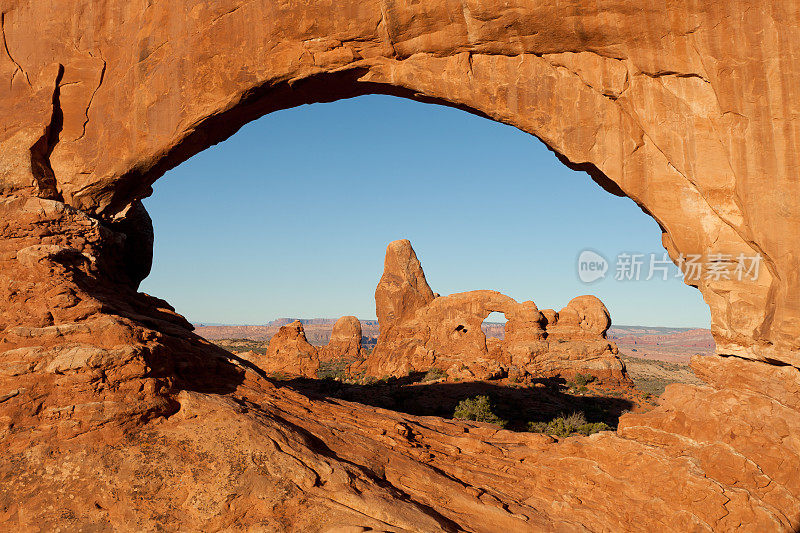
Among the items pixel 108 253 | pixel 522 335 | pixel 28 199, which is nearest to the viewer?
pixel 28 199

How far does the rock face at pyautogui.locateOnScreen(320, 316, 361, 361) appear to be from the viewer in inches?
2452

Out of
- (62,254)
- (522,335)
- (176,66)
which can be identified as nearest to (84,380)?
(62,254)

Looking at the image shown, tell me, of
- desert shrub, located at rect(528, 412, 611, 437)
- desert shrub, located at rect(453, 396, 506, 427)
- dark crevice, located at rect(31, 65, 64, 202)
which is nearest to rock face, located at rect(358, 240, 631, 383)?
desert shrub, located at rect(528, 412, 611, 437)

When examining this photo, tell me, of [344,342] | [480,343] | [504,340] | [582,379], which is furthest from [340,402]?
[344,342]

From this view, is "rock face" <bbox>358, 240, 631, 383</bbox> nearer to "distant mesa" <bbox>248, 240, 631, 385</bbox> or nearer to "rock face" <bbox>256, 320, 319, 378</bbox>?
"distant mesa" <bbox>248, 240, 631, 385</bbox>

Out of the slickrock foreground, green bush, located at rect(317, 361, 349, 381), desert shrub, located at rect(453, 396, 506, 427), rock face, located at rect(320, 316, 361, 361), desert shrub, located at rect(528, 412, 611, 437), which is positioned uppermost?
the slickrock foreground

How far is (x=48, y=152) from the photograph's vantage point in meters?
11.2

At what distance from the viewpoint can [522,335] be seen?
4534 cm

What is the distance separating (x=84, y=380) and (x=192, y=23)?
25.4 feet

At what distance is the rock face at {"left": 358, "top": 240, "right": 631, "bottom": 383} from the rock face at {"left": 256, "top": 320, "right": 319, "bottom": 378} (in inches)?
302

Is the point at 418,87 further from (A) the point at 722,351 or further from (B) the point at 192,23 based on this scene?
(A) the point at 722,351

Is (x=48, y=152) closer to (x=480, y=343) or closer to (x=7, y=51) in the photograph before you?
(x=7, y=51)

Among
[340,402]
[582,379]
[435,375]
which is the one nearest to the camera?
[340,402]

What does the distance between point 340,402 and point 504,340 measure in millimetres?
36952
